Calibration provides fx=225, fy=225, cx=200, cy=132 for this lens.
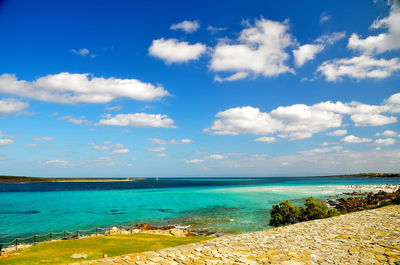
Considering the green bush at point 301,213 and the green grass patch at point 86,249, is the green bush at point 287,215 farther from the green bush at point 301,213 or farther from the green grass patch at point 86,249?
the green grass patch at point 86,249

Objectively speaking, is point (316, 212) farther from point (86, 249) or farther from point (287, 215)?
point (86, 249)

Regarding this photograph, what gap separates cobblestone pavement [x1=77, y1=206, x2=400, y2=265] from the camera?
8477mm

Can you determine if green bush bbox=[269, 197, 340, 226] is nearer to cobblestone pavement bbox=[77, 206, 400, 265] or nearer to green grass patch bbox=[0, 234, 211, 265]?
green grass patch bbox=[0, 234, 211, 265]

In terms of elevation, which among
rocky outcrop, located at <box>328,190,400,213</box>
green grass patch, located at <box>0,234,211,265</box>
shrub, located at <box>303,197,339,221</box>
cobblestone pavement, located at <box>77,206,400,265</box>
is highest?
cobblestone pavement, located at <box>77,206,400,265</box>

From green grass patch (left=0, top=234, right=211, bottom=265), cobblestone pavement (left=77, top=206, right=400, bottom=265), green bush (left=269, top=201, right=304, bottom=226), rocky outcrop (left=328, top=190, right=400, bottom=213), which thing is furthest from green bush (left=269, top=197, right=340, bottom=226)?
rocky outcrop (left=328, top=190, right=400, bottom=213)

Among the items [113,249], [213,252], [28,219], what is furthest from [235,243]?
[28,219]

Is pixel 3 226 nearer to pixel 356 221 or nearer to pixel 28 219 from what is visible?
pixel 28 219

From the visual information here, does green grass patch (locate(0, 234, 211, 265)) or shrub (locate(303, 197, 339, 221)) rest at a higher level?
shrub (locate(303, 197, 339, 221))

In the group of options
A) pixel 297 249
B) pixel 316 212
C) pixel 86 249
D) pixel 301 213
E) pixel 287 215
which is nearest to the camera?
pixel 297 249

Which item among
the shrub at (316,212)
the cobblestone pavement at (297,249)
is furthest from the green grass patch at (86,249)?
the shrub at (316,212)

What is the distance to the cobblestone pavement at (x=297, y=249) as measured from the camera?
8477mm

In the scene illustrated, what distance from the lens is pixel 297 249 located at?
9.89m

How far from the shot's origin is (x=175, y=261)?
848cm

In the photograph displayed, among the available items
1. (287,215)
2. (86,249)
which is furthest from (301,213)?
(86,249)
